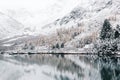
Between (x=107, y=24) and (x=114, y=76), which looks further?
(x=107, y=24)

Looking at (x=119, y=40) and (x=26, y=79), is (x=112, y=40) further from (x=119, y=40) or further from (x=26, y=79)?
(x=26, y=79)

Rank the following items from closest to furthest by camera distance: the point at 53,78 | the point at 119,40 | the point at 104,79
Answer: the point at 104,79 → the point at 53,78 → the point at 119,40

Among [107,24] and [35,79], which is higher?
[107,24]

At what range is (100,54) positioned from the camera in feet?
627

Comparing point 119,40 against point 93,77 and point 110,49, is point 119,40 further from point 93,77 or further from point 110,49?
point 93,77

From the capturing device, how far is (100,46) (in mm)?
190625

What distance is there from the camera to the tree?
600 feet

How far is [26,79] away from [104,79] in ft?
110

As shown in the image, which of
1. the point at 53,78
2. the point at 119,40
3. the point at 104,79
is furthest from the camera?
the point at 119,40

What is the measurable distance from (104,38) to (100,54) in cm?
1047

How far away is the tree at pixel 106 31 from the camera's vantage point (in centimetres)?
18298

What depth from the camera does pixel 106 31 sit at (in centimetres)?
18500

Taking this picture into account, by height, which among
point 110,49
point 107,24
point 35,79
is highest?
point 107,24

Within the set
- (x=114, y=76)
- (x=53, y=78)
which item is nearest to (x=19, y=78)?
(x=53, y=78)
